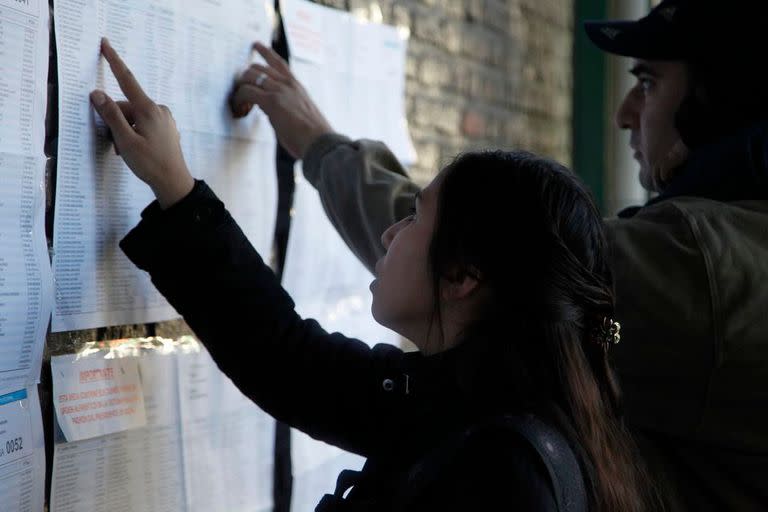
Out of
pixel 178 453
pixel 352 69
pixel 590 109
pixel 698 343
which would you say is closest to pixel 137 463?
pixel 178 453

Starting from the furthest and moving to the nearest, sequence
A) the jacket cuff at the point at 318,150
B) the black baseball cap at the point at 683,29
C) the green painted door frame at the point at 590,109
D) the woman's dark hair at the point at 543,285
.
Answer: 1. the green painted door frame at the point at 590,109
2. the jacket cuff at the point at 318,150
3. the black baseball cap at the point at 683,29
4. the woman's dark hair at the point at 543,285

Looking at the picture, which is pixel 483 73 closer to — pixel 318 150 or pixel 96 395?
pixel 318 150

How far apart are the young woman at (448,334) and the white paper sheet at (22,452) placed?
0.76 ft

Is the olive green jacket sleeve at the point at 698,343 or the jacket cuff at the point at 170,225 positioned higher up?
the jacket cuff at the point at 170,225

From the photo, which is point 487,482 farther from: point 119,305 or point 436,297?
point 119,305

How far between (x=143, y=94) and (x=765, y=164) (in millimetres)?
900

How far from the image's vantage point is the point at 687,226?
1271mm

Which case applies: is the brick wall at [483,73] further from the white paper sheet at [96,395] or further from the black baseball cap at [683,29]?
the white paper sheet at [96,395]

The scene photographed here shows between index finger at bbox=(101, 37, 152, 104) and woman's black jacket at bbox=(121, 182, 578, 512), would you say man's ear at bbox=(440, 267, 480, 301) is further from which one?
index finger at bbox=(101, 37, 152, 104)

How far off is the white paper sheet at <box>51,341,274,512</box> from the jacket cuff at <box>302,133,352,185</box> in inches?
14.2

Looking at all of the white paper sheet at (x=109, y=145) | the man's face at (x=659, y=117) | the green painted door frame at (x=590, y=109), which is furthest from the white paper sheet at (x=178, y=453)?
the green painted door frame at (x=590, y=109)

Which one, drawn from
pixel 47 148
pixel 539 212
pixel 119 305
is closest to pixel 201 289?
pixel 119 305

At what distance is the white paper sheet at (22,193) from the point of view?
3.55ft

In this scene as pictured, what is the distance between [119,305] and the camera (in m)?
1.30
